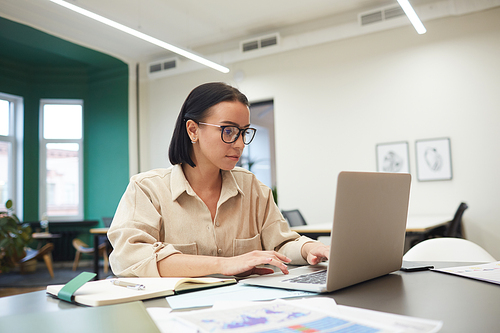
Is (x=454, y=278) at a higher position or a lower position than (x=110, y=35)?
lower

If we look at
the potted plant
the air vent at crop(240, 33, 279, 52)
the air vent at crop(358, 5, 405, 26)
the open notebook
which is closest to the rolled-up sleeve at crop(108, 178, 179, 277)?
the open notebook

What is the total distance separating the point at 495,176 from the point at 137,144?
18.7 feet

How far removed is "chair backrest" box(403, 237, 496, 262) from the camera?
160 cm

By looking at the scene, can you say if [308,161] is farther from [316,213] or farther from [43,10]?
[43,10]

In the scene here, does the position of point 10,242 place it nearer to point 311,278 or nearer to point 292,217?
point 292,217

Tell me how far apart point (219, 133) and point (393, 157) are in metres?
4.48

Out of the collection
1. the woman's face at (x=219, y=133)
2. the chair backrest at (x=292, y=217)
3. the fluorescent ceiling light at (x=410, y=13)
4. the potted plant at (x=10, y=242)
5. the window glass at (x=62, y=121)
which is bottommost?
the potted plant at (x=10, y=242)

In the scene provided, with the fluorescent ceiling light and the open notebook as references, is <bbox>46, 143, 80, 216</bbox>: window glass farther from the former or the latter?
the open notebook

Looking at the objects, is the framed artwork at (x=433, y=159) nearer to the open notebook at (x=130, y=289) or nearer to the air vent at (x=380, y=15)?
the air vent at (x=380, y=15)

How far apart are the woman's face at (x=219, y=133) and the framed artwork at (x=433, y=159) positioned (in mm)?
4372

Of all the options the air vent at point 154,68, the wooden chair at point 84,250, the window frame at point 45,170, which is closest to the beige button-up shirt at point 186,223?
the wooden chair at point 84,250

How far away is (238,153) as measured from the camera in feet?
4.69

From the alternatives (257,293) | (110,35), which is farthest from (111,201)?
(257,293)

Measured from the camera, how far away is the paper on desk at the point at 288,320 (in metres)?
0.55
